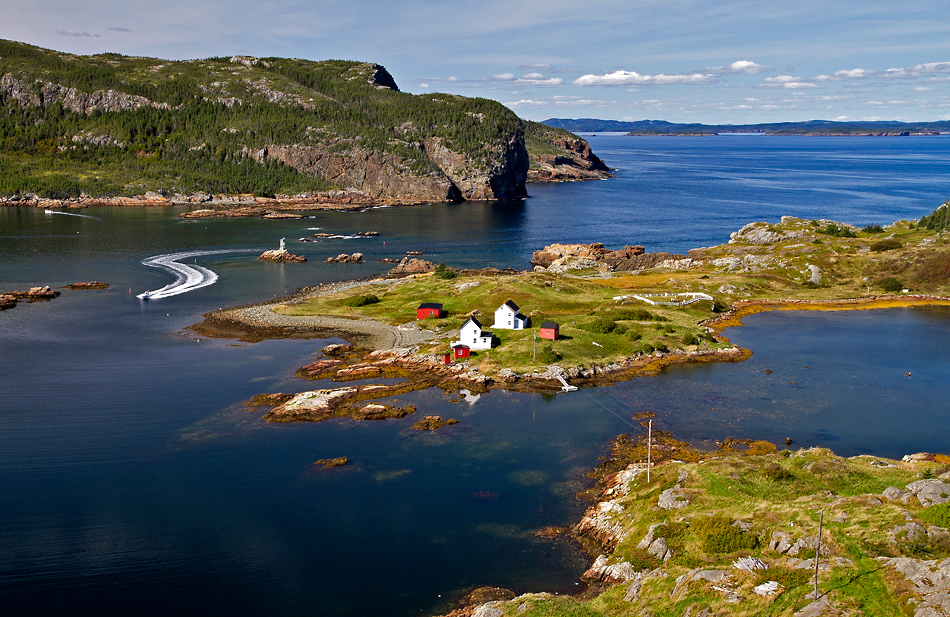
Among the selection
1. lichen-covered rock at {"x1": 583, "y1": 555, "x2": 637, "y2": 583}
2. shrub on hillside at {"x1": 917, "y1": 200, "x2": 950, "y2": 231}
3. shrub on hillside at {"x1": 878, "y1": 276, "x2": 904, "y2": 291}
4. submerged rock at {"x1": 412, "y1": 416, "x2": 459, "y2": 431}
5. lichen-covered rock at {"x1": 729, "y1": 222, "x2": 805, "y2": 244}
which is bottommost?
lichen-covered rock at {"x1": 583, "y1": 555, "x2": 637, "y2": 583}

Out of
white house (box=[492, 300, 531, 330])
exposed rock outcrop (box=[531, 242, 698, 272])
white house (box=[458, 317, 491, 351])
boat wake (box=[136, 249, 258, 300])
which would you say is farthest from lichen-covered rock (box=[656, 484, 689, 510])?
boat wake (box=[136, 249, 258, 300])

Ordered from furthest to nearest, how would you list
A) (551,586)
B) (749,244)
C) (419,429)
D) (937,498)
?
(749,244), (419,429), (551,586), (937,498)

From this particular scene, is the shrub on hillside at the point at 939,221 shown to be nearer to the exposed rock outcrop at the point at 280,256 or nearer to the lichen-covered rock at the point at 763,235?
the lichen-covered rock at the point at 763,235

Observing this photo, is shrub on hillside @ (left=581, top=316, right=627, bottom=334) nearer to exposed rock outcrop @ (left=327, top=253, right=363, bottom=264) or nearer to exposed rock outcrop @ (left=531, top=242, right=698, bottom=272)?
exposed rock outcrop @ (left=531, top=242, right=698, bottom=272)

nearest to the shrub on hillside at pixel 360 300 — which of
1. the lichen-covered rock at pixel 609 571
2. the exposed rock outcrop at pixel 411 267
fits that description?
the exposed rock outcrop at pixel 411 267

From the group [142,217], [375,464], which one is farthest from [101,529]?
[142,217]

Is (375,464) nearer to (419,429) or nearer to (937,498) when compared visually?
(419,429)
